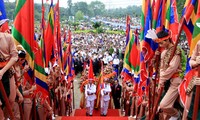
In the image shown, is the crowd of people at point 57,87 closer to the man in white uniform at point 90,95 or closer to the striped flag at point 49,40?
the man in white uniform at point 90,95

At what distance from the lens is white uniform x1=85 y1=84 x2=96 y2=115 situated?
10.0 metres

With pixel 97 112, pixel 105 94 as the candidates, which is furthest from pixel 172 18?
A: pixel 97 112

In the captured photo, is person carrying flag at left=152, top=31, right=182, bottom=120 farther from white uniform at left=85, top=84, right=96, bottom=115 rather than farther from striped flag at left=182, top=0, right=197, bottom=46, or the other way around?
white uniform at left=85, top=84, right=96, bottom=115

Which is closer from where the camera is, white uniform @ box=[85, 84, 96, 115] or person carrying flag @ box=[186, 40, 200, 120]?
person carrying flag @ box=[186, 40, 200, 120]

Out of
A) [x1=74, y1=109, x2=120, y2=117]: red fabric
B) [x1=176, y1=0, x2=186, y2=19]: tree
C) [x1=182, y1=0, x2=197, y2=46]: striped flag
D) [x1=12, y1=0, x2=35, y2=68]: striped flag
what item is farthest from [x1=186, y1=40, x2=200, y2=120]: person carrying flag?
[x1=176, y1=0, x2=186, y2=19]: tree

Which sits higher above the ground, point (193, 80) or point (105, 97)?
point (193, 80)

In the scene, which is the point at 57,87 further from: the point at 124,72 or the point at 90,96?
the point at 124,72

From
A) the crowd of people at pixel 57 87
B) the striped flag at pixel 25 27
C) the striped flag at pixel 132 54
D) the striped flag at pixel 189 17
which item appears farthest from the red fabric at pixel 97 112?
the striped flag at pixel 189 17

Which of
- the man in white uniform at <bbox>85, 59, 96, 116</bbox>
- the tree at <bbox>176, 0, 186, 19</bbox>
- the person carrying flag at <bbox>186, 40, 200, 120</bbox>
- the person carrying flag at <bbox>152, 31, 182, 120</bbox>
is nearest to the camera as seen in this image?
the person carrying flag at <bbox>186, 40, 200, 120</bbox>

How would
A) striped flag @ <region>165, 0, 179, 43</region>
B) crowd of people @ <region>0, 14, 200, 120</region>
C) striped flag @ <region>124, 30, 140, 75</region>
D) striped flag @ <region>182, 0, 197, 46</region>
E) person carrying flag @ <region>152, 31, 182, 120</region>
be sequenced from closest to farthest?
crowd of people @ <region>0, 14, 200, 120</region>
striped flag @ <region>182, 0, 197, 46</region>
person carrying flag @ <region>152, 31, 182, 120</region>
striped flag @ <region>165, 0, 179, 43</region>
striped flag @ <region>124, 30, 140, 75</region>

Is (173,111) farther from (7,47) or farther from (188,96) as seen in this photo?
(7,47)

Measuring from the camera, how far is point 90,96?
33.4ft

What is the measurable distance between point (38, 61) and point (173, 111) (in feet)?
10.4

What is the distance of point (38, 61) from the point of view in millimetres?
6770
